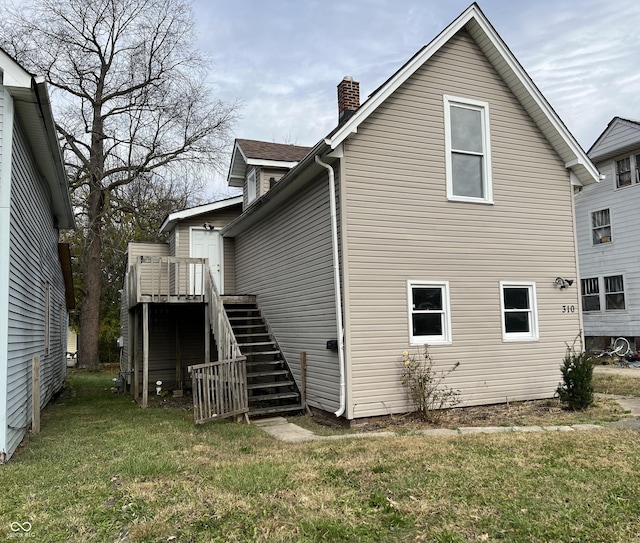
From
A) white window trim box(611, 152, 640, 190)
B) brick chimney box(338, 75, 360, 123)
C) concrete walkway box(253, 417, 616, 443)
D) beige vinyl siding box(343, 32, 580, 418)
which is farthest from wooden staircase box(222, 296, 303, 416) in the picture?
white window trim box(611, 152, 640, 190)

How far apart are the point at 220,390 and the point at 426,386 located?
3592 mm

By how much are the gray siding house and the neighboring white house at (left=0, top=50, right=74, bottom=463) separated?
3702mm

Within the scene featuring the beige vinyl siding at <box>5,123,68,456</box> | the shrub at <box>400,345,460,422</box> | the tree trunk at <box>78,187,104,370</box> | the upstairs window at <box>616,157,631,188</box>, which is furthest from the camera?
the tree trunk at <box>78,187,104,370</box>

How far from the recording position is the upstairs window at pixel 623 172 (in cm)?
1862

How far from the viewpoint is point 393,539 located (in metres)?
4.08

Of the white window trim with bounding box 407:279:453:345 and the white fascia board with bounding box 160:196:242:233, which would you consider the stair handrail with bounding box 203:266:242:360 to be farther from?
the white fascia board with bounding box 160:196:242:233

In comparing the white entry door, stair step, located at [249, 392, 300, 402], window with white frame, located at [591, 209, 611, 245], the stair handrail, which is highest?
window with white frame, located at [591, 209, 611, 245]

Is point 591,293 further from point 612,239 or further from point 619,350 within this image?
point 619,350

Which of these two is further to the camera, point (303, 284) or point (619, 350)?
point (619, 350)

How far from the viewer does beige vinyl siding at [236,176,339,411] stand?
9.45 metres

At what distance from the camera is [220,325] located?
10719 mm

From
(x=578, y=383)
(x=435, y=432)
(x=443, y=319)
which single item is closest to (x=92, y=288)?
(x=443, y=319)

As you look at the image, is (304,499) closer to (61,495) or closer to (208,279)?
(61,495)

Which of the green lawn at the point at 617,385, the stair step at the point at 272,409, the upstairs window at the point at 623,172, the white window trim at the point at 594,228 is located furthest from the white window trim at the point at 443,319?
the upstairs window at the point at 623,172
